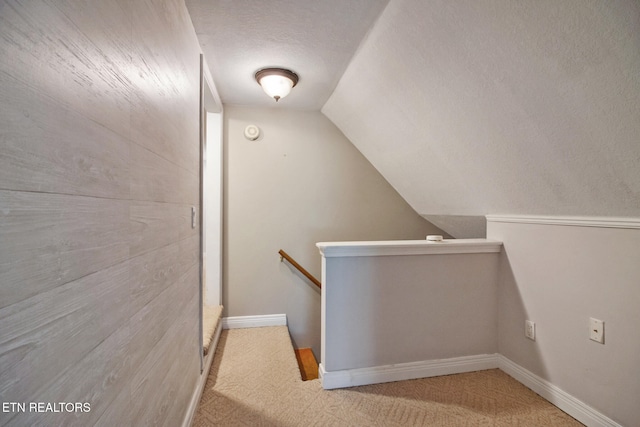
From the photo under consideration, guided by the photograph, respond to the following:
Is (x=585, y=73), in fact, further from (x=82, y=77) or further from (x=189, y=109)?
(x=189, y=109)

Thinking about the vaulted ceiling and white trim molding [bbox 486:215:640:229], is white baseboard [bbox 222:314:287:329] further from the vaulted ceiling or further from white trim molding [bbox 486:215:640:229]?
white trim molding [bbox 486:215:640:229]

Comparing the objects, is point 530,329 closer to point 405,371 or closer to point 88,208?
point 405,371

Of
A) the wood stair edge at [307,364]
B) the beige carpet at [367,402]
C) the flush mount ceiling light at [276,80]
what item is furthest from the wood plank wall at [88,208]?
the wood stair edge at [307,364]

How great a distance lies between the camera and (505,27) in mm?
1262

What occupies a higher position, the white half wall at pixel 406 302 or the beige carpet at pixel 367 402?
the white half wall at pixel 406 302

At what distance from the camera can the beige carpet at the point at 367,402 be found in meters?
1.67

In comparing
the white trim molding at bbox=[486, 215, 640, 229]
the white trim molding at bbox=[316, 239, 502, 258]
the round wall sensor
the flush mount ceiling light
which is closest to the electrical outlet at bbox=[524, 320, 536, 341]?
the white trim molding at bbox=[316, 239, 502, 258]

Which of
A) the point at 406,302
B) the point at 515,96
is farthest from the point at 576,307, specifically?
the point at 515,96

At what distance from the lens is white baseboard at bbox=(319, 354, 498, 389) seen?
1960mm

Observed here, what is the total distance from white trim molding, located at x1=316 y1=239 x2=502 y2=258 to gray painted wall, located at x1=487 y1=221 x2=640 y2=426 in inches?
7.5

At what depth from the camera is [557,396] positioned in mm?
1794

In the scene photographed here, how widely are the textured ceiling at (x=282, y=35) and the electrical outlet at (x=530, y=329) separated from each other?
2072 mm

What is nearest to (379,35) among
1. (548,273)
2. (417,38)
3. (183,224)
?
(417,38)

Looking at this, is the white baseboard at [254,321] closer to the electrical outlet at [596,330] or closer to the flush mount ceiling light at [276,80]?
the flush mount ceiling light at [276,80]
